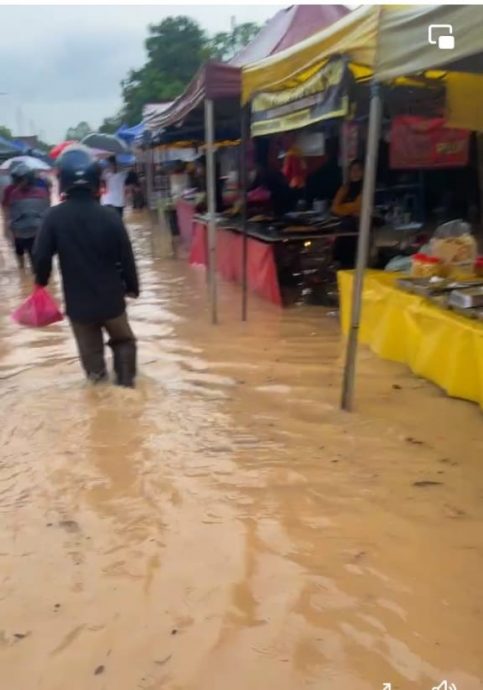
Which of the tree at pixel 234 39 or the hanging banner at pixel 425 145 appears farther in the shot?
the tree at pixel 234 39

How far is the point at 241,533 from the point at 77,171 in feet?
9.07

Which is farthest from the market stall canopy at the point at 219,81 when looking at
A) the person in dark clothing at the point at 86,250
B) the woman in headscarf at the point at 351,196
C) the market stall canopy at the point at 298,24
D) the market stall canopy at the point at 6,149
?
the market stall canopy at the point at 6,149

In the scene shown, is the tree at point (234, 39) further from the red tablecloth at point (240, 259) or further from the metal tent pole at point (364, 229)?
the metal tent pole at point (364, 229)

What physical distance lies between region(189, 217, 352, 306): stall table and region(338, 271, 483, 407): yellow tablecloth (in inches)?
72.8

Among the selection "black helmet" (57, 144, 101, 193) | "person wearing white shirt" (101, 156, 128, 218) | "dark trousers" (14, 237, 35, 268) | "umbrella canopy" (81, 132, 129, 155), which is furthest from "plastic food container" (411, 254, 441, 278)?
"umbrella canopy" (81, 132, 129, 155)

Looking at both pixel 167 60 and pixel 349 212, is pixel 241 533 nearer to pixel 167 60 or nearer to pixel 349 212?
pixel 349 212

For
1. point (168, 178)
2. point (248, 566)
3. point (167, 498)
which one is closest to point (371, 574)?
point (248, 566)

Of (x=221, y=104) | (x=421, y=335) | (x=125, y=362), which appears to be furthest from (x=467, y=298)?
(x=221, y=104)

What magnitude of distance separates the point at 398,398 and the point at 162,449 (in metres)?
1.65

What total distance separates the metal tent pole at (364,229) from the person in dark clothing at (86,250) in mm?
1531

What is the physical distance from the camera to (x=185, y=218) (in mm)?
16250

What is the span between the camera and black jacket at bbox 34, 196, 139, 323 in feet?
16.9

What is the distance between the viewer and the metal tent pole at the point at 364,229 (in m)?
4.51

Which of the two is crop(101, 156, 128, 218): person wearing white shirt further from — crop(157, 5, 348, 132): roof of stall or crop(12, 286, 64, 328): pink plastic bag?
crop(12, 286, 64, 328): pink plastic bag
